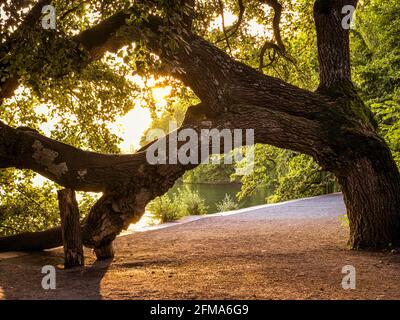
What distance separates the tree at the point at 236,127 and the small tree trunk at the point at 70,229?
0.67 feet

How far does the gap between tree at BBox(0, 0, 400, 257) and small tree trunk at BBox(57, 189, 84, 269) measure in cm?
20

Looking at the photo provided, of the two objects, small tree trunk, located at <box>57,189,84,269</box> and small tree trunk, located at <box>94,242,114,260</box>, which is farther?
small tree trunk, located at <box>94,242,114,260</box>

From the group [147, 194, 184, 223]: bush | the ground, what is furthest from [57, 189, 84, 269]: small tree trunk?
[147, 194, 184, 223]: bush

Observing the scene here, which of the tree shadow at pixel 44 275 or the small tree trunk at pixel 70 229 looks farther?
the small tree trunk at pixel 70 229

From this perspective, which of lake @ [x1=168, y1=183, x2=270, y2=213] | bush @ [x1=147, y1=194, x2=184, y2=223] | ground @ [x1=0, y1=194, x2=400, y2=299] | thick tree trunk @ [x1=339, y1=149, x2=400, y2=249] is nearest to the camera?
ground @ [x1=0, y1=194, x2=400, y2=299]

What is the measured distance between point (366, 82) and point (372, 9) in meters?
3.47

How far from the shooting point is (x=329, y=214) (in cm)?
1280

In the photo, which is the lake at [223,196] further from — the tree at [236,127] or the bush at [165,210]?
the tree at [236,127]

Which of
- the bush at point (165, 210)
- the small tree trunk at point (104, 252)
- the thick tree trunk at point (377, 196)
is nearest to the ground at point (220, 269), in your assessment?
the small tree trunk at point (104, 252)

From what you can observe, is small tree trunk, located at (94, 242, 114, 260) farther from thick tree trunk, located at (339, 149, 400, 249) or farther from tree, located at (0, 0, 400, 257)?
thick tree trunk, located at (339, 149, 400, 249)

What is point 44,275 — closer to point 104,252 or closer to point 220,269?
point 104,252

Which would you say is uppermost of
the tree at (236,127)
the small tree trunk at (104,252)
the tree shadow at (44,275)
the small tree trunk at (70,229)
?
the tree at (236,127)

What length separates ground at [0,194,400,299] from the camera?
4875 mm

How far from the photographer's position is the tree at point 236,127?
22.0 feet
